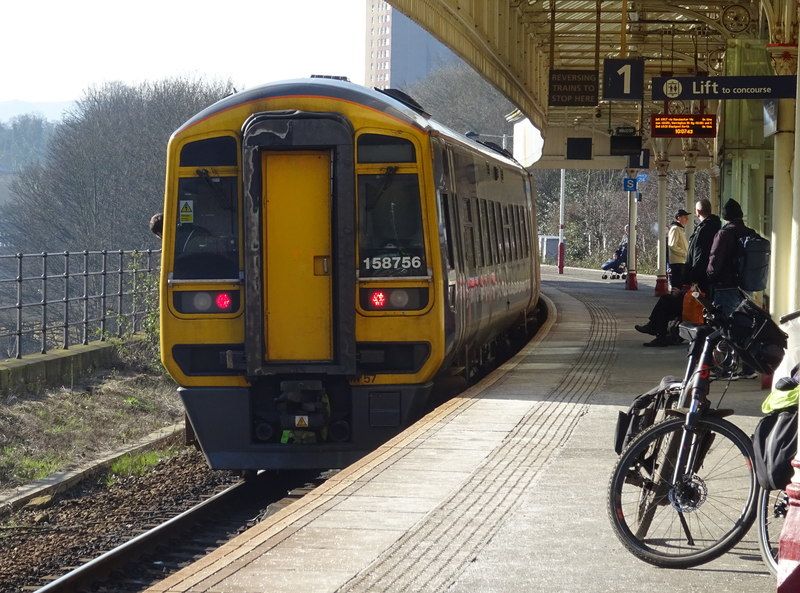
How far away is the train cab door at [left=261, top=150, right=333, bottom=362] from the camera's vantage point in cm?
1109

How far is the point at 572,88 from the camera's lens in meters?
25.0

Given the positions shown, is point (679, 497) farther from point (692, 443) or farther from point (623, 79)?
point (623, 79)

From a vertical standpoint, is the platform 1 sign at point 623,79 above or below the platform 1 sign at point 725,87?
above

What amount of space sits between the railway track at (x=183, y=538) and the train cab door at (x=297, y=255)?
1.13 metres

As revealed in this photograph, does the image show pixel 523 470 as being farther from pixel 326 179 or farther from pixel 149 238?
pixel 149 238

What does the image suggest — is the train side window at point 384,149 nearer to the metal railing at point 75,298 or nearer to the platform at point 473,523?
the platform at point 473,523

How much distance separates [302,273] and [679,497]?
534 centimetres

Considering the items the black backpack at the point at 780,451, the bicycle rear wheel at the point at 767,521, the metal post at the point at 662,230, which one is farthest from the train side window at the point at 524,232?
the black backpack at the point at 780,451

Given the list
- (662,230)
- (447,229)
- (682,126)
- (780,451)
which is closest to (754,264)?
(447,229)

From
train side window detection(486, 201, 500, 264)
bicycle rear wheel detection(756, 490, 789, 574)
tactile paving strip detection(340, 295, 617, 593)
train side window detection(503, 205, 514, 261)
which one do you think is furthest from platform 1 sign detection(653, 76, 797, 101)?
bicycle rear wheel detection(756, 490, 789, 574)

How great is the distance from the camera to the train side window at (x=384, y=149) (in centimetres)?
1126

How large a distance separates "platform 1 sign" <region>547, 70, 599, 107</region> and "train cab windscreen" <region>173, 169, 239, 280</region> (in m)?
14.4

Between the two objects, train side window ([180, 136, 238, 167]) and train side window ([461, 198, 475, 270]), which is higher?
train side window ([180, 136, 238, 167])

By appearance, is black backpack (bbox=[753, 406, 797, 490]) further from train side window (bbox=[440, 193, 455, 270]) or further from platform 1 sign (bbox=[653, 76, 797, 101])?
platform 1 sign (bbox=[653, 76, 797, 101])
